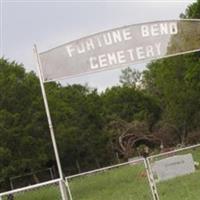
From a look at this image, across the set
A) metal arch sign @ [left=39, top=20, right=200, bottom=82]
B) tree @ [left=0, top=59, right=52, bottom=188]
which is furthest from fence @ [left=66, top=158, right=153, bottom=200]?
tree @ [left=0, top=59, right=52, bottom=188]

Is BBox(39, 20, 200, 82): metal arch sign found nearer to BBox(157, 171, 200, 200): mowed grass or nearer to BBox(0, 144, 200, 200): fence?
BBox(0, 144, 200, 200): fence

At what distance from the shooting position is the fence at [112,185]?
2284 cm

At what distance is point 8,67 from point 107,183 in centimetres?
2287

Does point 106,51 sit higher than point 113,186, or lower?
higher

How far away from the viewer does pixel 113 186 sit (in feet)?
92.9

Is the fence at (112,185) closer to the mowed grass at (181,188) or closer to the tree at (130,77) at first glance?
the mowed grass at (181,188)

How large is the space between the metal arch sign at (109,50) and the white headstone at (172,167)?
6850 mm

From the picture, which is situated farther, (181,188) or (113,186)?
(113,186)

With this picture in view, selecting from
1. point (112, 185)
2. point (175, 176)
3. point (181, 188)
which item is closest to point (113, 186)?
point (112, 185)

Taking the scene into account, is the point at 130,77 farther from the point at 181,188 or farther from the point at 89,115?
the point at 181,188

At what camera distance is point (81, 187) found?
27.2m

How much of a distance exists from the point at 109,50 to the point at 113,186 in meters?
14.9

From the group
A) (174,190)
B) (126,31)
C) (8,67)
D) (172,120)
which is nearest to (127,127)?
(172,120)

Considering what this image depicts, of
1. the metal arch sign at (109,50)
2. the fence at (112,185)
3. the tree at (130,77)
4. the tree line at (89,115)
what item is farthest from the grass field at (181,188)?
the tree at (130,77)
